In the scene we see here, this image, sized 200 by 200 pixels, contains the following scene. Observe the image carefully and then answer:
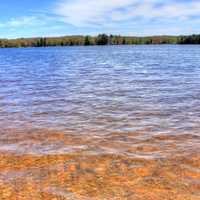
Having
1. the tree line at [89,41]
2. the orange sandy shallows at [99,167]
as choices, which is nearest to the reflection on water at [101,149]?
the orange sandy shallows at [99,167]

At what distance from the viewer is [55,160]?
6566 mm

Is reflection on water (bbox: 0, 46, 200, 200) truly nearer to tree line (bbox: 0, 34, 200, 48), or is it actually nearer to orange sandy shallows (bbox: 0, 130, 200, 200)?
orange sandy shallows (bbox: 0, 130, 200, 200)

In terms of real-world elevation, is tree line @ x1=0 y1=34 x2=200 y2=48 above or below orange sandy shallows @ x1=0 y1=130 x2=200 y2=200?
above

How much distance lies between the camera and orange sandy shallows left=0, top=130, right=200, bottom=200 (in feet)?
16.9

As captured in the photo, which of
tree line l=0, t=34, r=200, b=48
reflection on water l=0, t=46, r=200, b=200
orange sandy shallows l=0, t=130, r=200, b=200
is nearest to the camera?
orange sandy shallows l=0, t=130, r=200, b=200

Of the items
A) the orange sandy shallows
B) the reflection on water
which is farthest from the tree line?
the orange sandy shallows

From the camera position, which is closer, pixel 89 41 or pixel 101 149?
pixel 101 149

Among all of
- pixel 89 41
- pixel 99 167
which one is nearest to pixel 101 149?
pixel 99 167

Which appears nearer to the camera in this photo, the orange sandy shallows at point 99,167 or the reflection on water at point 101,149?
the orange sandy shallows at point 99,167

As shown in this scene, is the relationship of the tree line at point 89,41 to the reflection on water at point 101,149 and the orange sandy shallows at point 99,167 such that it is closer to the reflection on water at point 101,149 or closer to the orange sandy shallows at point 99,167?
the reflection on water at point 101,149

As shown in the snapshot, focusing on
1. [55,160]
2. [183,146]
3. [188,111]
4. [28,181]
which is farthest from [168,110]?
[28,181]

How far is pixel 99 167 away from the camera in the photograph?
243 inches

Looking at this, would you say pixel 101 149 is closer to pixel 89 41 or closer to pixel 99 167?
pixel 99 167

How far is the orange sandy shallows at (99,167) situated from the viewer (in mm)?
5145
